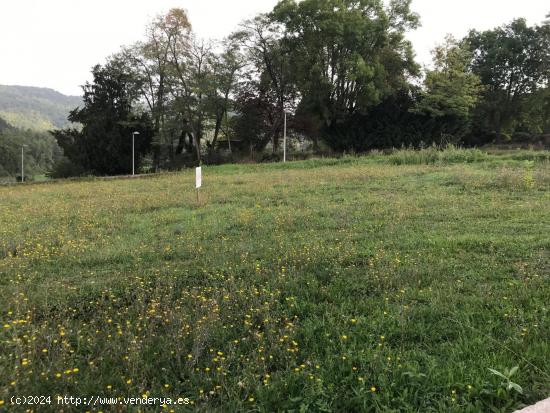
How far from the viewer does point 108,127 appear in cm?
4297

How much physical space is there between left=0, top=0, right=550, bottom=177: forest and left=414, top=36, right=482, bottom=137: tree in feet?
0.34

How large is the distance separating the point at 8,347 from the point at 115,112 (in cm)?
4406

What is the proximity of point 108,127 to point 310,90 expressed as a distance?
2148 centimetres

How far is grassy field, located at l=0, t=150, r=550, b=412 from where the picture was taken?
3.02 metres

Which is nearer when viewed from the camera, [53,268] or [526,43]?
[53,268]

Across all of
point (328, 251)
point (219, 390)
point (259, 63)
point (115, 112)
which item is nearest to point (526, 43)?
point (259, 63)

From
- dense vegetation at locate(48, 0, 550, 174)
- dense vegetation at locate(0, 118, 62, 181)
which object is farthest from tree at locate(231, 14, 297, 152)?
dense vegetation at locate(0, 118, 62, 181)

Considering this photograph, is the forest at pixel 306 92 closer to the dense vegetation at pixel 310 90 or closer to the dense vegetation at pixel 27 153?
the dense vegetation at pixel 310 90

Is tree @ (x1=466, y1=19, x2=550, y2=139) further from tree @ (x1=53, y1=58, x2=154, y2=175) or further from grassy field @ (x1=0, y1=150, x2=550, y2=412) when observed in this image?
grassy field @ (x1=0, y1=150, x2=550, y2=412)

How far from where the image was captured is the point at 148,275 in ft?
17.6

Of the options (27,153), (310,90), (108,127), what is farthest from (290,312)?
(27,153)

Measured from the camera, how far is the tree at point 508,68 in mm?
Answer: 44775

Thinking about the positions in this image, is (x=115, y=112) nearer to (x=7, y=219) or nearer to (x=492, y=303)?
(x=7, y=219)

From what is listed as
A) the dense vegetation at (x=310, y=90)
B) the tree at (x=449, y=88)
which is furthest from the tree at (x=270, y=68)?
the tree at (x=449, y=88)
